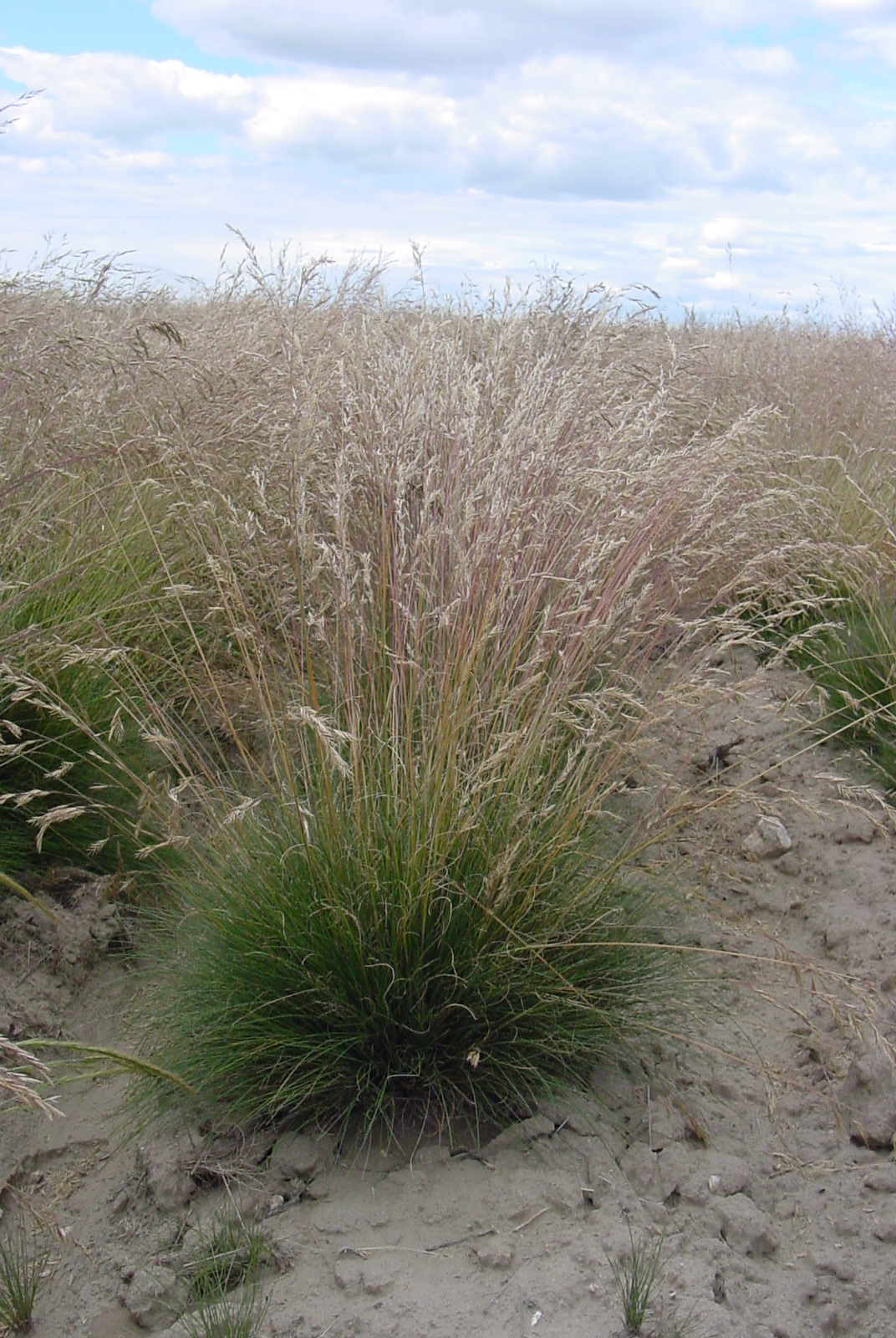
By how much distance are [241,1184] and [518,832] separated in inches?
36.3

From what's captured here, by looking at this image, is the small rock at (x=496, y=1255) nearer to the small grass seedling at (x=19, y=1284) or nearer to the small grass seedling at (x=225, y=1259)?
the small grass seedling at (x=225, y=1259)

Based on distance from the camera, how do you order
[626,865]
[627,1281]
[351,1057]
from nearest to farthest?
[627,1281] → [351,1057] → [626,865]

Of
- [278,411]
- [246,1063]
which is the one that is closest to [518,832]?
[246,1063]

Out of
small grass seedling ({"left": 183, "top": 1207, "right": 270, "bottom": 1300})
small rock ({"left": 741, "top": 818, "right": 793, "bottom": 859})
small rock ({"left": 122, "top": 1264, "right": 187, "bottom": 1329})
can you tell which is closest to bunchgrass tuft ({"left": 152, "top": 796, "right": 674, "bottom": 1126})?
small grass seedling ({"left": 183, "top": 1207, "right": 270, "bottom": 1300})

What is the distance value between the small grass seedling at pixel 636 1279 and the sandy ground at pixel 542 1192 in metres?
0.03

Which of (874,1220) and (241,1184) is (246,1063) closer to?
(241,1184)

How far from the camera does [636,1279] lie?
189cm

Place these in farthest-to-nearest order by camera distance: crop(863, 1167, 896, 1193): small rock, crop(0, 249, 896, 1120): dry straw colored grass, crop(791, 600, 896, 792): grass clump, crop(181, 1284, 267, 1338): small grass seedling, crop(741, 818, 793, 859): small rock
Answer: crop(791, 600, 896, 792): grass clump < crop(741, 818, 793, 859): small rock < crop(863, 1167, 896, 1193): small rock < crop(0, 249, 896, 1120): dry straw colored grass < crop(181, 1284, 267, 1338): small grass seedling

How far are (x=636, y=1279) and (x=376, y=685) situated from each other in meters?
1.57

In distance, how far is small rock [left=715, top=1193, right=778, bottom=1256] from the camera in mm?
2180

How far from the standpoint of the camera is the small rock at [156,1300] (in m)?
2.02

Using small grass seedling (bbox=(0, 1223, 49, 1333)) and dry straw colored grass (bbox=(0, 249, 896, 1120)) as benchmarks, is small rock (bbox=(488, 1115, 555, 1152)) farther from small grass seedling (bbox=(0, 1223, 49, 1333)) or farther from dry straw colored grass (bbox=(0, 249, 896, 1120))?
small grass seedling (bbox=(0, 1223, 49, 1333))

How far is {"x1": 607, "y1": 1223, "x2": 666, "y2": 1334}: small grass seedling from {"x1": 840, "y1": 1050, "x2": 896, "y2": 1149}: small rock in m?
0.75

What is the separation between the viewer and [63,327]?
3846mm
